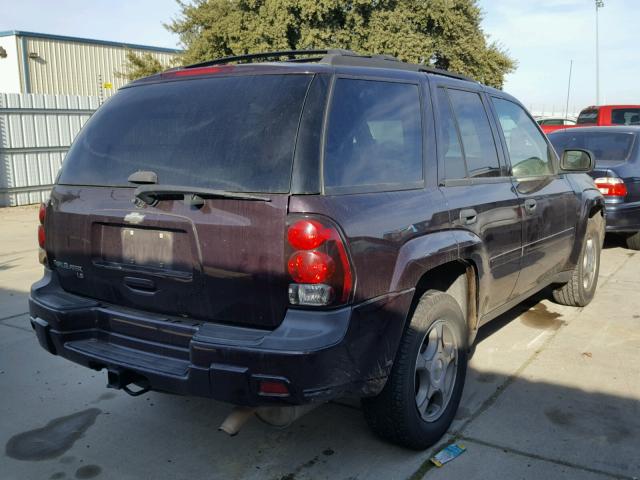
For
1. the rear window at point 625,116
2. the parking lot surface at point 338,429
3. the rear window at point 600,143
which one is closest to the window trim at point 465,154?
the parking lot surface at point 338,429

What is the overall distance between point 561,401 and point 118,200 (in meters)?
2.79

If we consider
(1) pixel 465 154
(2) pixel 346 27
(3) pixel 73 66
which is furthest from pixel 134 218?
(3) pixel 73 66

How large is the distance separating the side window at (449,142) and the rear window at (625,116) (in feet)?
46.2

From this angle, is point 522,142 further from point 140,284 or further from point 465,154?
point 140,284

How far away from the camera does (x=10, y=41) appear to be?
2491cm

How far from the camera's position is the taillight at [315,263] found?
2568 mm

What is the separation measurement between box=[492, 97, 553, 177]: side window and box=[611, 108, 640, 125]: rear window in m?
12.6

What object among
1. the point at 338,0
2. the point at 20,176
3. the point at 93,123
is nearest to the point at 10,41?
the point at 338,0

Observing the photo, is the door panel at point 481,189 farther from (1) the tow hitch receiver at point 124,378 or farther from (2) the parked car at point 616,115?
(2) the parked car at point 616,115

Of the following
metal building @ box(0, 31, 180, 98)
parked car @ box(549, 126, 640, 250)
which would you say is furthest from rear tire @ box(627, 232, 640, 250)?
metal building @ box(0, 31, 180, 98)

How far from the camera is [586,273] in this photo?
19.0ft

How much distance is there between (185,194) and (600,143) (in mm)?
7205

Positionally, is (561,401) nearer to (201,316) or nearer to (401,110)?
→ (401,110)

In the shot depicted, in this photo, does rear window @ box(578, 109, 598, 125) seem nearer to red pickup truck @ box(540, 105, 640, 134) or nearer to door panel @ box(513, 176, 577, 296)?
red pickup truck @ box(540, 105, 640, 134)
